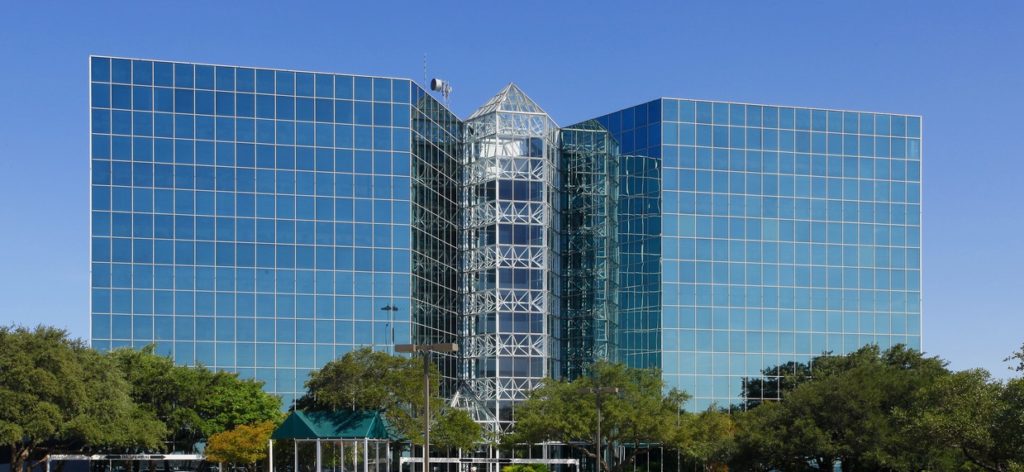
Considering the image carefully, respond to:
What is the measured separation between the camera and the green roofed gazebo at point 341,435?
7594 cm

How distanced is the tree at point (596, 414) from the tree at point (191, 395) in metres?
18.1

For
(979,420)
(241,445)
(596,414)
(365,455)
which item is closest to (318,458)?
(365,455)

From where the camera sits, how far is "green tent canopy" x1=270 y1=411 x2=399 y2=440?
7619 centimetres

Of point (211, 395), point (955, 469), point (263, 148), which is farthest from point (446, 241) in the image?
point (955, 469)

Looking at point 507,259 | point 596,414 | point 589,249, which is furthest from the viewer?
point 589,249

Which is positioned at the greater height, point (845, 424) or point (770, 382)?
point (845, 424)

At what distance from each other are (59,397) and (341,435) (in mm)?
16982

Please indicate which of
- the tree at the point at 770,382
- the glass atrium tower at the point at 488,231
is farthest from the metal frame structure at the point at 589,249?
the tree at the point at 770,382

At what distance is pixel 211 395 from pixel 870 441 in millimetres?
43907

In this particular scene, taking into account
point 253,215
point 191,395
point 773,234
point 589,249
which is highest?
point 253,215

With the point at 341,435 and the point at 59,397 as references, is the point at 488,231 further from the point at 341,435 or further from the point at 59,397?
the point at 59,397

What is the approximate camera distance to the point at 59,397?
255 feet

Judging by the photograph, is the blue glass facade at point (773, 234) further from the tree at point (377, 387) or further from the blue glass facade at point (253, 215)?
the tree at point (377, 387)

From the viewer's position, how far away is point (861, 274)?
110875 mm
